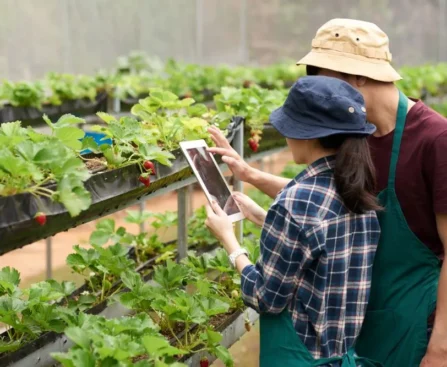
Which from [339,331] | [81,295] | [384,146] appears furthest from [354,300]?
[81,295]

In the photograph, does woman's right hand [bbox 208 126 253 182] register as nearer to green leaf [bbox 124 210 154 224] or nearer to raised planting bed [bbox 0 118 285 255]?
raised planting bed [bbox 0 118 285 255]

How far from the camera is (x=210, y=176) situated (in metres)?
2.46

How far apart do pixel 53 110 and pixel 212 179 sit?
286 cm

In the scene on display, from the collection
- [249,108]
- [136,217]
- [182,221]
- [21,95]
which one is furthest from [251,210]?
[21,95]

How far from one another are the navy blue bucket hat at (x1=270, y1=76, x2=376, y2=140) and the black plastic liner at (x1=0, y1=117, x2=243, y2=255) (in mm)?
483

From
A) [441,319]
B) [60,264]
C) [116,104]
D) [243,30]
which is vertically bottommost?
[60,264]

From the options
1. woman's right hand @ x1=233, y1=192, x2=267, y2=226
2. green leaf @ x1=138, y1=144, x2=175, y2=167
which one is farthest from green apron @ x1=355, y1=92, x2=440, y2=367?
green leaf @ x1=138, y1=144, x2=175, y2=167

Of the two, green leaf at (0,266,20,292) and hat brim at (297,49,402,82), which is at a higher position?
hat brim at (297,49,402,82)

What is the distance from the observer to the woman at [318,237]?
2027mm

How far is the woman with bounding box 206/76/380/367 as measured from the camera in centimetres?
203

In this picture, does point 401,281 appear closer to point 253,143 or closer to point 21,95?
point 253,143

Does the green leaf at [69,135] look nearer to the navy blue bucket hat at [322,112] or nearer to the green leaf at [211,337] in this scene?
the navy blue bucket hat at [322,112]

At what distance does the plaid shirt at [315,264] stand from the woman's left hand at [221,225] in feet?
0.47

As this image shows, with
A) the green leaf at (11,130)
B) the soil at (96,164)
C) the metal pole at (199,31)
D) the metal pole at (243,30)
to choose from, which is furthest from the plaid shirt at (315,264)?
the metal pole at (243,30)
